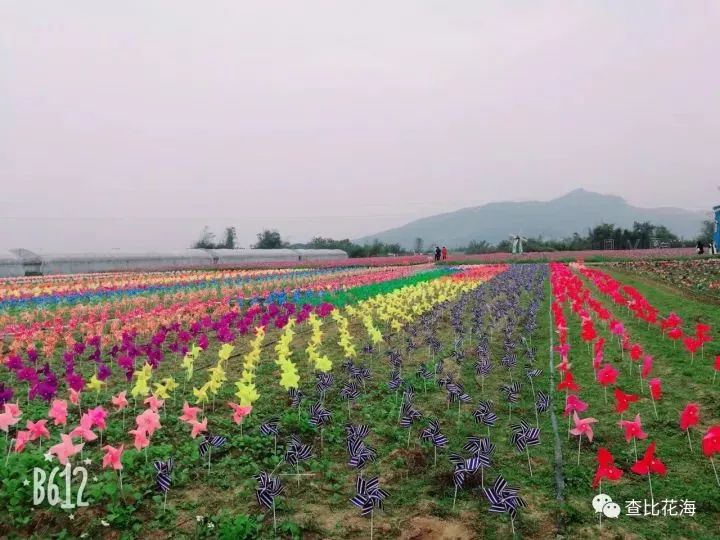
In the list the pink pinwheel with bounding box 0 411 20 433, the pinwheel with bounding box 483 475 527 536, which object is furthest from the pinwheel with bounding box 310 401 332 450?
the pink pinwheel with bounding box 0 411 20 433

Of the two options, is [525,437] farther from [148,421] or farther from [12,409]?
[12,409]

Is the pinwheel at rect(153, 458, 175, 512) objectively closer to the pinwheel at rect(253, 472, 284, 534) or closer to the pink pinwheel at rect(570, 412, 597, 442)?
the pinwheel at rect(253, 472, 284, 534)

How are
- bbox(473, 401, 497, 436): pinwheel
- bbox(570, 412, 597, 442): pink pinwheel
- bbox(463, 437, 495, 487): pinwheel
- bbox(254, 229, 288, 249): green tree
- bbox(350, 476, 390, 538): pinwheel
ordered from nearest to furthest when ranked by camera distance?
bbox(350, 476, 390, 538): pinwheel < bbox(463, 437, 495, 487): pinwheel < bbox(570, 412, 597, 442): pink pinwheel < bbox(473, 401, 497, 436): pinwheel < bbox(254, 229, 288, 249): green tree

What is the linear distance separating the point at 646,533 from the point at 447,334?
266 inches

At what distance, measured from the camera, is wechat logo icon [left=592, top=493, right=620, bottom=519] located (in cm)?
357

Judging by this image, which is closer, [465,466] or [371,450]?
[465,466]

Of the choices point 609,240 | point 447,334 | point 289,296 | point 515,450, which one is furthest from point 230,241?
point 515,450

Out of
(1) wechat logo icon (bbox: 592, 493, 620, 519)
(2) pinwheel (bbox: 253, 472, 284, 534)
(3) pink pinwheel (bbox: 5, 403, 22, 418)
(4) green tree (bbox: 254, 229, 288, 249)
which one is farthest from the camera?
(4) green tree (bbox: 254, 229, 288, 249)

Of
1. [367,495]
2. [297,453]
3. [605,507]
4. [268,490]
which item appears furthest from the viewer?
[297,453]

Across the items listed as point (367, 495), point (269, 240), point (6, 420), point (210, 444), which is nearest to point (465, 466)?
point (367, 495)

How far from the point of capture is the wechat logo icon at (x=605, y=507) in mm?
3572

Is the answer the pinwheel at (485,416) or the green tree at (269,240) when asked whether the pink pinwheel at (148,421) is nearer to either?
the pinwheel at (485,416)

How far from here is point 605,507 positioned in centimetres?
361

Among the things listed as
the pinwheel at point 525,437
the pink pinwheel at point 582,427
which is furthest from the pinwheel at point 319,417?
the pink pinwheel at point 582,427
